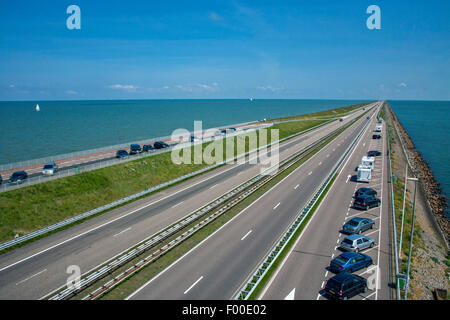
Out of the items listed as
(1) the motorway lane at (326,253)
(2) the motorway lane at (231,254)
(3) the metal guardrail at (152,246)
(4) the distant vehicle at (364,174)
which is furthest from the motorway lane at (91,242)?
(4) the distant vehicle at (364,174)

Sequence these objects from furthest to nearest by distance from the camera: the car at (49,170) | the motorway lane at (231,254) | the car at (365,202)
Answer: the car at (49,170) < the car at (365,202) < the motorway lane at (231,254)

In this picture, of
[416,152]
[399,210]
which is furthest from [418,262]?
[416,152]

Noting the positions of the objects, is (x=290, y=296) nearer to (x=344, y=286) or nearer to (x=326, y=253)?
(x=344, y=286)

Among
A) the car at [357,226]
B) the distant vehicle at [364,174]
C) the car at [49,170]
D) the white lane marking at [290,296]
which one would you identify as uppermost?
the car at [49,170]

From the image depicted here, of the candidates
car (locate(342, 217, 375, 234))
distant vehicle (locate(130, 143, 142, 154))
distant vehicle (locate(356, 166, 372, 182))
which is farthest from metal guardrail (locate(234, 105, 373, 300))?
distant vehicle (locate(130, 143, 142, 154))

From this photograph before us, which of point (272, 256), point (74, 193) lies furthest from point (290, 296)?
point (74, 193)

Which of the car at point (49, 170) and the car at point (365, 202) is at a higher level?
the car at point (49, 170)

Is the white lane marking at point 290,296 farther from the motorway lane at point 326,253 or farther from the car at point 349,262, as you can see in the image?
the car at point 349,262
